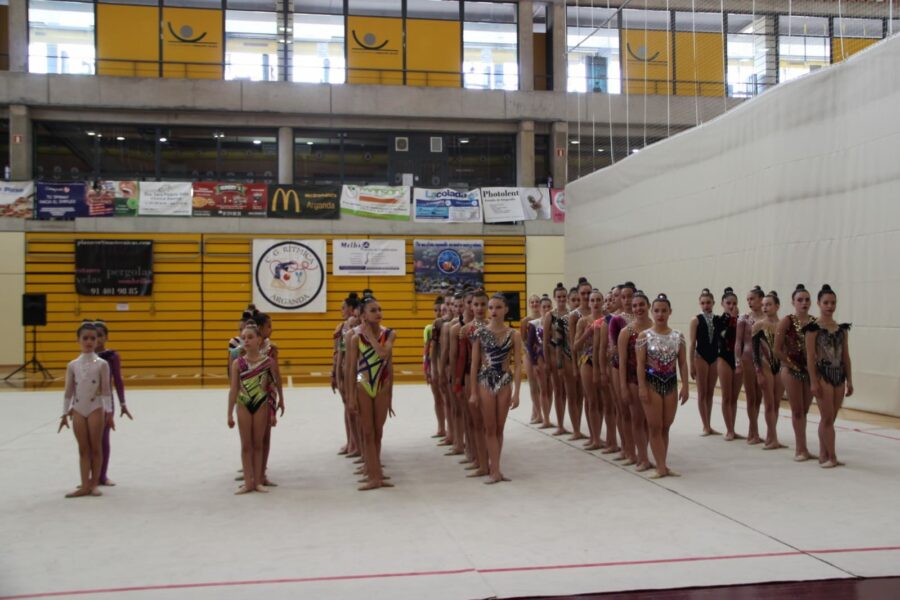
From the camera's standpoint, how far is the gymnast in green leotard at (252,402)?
6758mm

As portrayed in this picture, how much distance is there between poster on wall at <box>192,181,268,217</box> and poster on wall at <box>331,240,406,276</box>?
7.17 feet

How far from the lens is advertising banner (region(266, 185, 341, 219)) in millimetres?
20656

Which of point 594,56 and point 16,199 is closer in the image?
point 16,199

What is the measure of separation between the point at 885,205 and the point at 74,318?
1778 centimetres

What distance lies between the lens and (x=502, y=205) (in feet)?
70.8

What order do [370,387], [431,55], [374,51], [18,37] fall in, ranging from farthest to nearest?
[431,55] < [374,51] < [18,37] < [370,387]

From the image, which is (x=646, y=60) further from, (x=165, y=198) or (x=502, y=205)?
(x=165, y=198)

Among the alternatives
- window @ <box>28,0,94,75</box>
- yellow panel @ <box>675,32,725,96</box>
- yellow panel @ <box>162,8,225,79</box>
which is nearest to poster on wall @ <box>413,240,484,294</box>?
yellow panel @ <box>675,32,725,96</box>

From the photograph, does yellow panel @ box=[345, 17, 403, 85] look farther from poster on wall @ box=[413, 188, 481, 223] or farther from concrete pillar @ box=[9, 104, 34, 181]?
concrete pillar @ box=[9, 104, 34, 181]

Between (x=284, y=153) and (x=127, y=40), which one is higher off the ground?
(x=127, y=40)

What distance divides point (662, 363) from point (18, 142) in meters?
18.7

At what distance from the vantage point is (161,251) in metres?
20.2

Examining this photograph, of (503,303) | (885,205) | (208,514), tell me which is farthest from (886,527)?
(885,205)

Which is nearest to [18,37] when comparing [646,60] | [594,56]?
[594,56]
